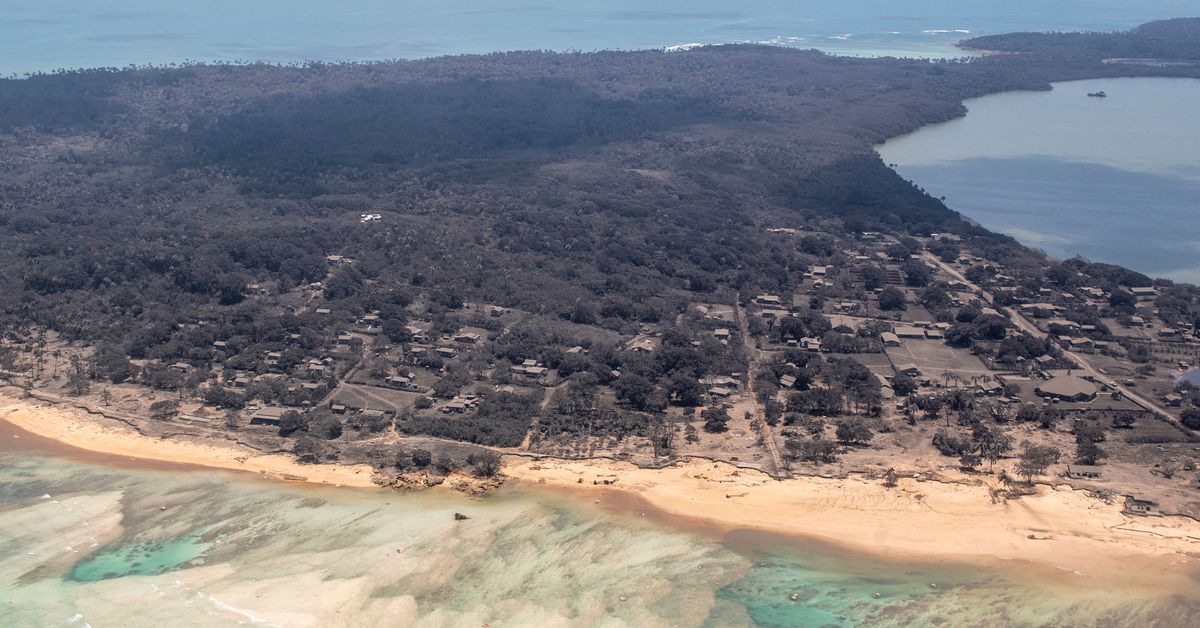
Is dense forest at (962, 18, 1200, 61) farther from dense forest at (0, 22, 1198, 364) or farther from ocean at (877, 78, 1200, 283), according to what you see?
dense forest at (0, 22, 1198, 364)

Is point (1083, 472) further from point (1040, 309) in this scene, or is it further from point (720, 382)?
point (1040, 309)

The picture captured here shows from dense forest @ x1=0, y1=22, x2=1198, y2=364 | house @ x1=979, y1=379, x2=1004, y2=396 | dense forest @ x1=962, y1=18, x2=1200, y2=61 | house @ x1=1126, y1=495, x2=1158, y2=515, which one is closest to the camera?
house @ x1=1126, y1=495, x2=1158, y2=515

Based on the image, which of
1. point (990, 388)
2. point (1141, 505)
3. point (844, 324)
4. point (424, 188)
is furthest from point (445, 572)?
point (424, 188)

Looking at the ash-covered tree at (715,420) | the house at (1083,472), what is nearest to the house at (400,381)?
the ash-covered tree at (715,420)

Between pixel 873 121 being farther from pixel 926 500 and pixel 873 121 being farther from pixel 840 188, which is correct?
pixel 926 500

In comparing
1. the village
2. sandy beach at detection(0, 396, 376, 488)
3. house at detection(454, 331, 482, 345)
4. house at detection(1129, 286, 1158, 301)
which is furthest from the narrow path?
house at detection(1129, 286, 1158, 301)

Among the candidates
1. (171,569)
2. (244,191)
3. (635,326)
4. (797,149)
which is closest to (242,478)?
(171,569)
